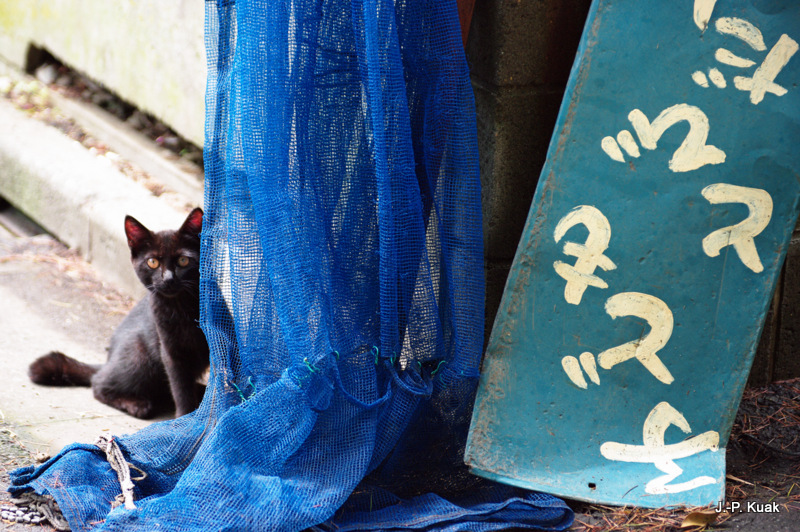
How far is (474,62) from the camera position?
267cm

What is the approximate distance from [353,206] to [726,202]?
1.08 metres

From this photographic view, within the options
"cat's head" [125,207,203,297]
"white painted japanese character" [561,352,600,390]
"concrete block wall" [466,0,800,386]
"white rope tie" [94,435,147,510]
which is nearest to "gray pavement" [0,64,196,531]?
"white rope tie" [94,435,147,510]

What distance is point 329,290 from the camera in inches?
92.1

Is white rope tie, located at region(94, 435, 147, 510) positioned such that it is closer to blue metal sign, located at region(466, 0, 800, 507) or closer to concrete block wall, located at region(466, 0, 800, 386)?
blue metal sign, located at region(466, 0, 800, 507)

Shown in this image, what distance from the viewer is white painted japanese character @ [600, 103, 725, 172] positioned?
88.4 inches

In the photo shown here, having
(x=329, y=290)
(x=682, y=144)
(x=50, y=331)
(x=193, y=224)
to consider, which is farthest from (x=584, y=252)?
(x=50, y=331)

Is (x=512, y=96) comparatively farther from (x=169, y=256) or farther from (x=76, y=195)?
(x=76, y=195)

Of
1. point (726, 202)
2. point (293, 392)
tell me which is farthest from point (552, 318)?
point (293, 392)

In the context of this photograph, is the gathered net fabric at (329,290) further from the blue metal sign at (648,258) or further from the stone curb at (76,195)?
the stone curb at (76,195)

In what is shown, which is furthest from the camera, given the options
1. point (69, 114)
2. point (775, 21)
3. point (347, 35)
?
point (69, 114)

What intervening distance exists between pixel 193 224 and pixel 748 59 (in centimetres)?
199

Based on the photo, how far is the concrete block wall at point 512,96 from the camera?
2.55m

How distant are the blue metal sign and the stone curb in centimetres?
232

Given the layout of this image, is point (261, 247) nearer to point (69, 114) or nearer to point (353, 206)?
point (353, 206)
